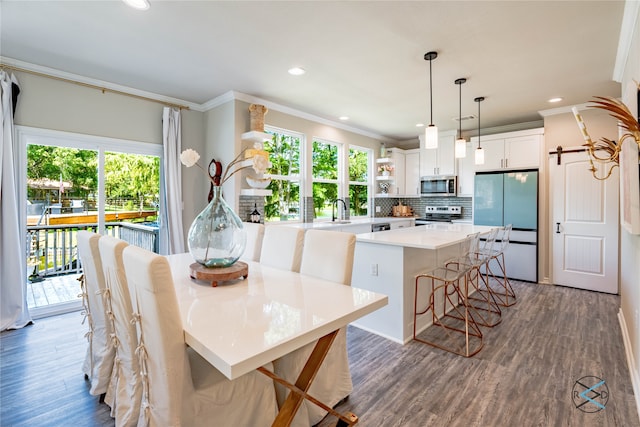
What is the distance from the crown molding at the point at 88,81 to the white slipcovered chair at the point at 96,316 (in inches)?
92.0

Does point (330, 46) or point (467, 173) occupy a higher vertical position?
point (330, 46)

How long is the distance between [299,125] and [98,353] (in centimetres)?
373

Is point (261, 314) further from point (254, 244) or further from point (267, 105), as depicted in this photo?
point (267, 105)

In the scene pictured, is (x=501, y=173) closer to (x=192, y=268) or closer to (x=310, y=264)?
(x=310, y=264)

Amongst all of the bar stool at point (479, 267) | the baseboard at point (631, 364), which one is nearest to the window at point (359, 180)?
the bar stool at point (479, 267)

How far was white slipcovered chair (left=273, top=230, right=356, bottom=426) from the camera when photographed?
1639 mm

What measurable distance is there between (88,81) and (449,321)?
4.64 m

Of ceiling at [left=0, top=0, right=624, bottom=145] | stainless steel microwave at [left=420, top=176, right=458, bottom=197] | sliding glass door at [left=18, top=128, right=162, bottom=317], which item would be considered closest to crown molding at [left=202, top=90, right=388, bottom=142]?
ceiling at [left=0, top=0, right=624, bottom=145]

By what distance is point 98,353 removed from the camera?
6.28 feet

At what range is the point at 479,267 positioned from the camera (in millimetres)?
3242

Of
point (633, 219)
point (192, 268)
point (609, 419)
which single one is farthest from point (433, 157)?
point (192, 268)

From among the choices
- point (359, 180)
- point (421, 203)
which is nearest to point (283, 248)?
point (359, 180)

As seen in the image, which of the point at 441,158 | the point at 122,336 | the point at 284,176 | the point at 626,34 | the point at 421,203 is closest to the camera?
the point at 122,336

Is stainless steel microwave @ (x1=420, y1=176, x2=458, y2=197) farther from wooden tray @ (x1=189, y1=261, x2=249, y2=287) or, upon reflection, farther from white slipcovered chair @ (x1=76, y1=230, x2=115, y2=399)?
white slipcovered chair @ (x1=76, y1=230, x2=115, y2=399)
